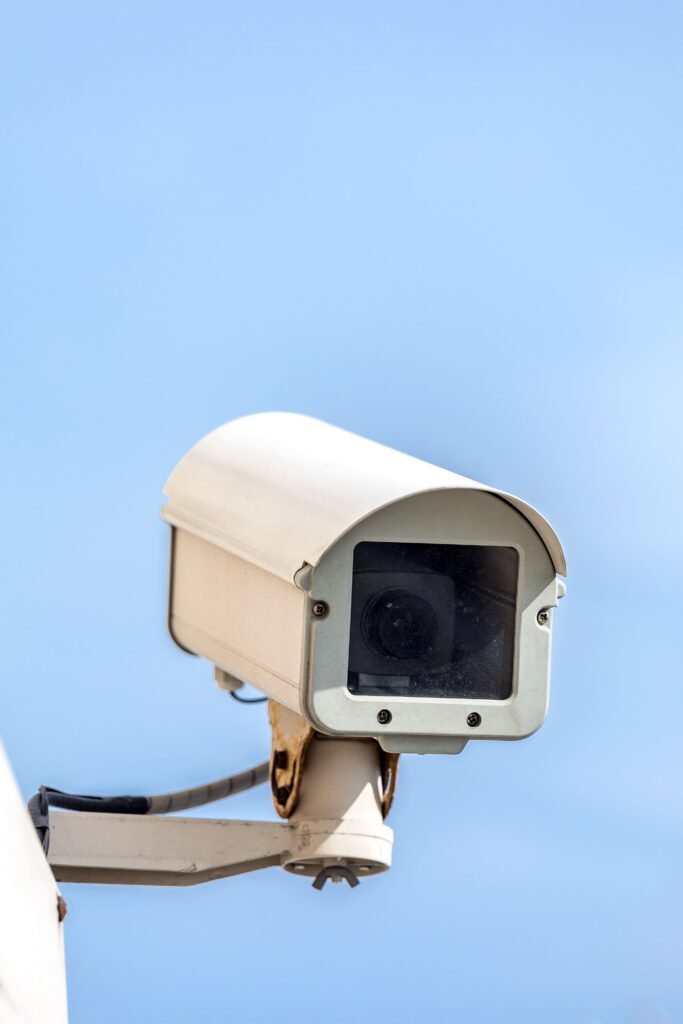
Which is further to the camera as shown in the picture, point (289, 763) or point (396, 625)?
point (289, 763)

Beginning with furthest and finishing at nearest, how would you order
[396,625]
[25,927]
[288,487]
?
[288,487]
[396,625]
[25,927]

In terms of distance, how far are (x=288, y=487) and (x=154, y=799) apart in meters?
1.05

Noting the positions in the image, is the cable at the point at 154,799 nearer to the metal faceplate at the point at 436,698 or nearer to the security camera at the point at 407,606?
the security camera at the point at 407,606

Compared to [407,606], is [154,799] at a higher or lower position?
lower

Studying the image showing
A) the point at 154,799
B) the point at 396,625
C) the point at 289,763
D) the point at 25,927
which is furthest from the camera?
the point at 154,799

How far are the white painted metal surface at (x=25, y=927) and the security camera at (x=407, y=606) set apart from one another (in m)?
0.59

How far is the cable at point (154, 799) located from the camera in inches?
213

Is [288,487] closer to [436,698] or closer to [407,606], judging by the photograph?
[407,606]

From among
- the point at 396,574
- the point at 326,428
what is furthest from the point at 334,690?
the point at 326,428

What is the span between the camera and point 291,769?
17.9ft

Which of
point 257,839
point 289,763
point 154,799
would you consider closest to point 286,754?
point 289,763

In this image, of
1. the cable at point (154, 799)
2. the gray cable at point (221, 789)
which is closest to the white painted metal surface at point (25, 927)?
the cable at point (154, 799)

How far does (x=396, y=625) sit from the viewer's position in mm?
4762

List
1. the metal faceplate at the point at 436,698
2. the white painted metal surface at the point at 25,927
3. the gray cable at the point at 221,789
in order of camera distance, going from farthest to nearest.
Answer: the gray cable at the point at 221,789 < the metal faceplate at the point at 436,698 < the white painted metal surface at the point at 25,927
